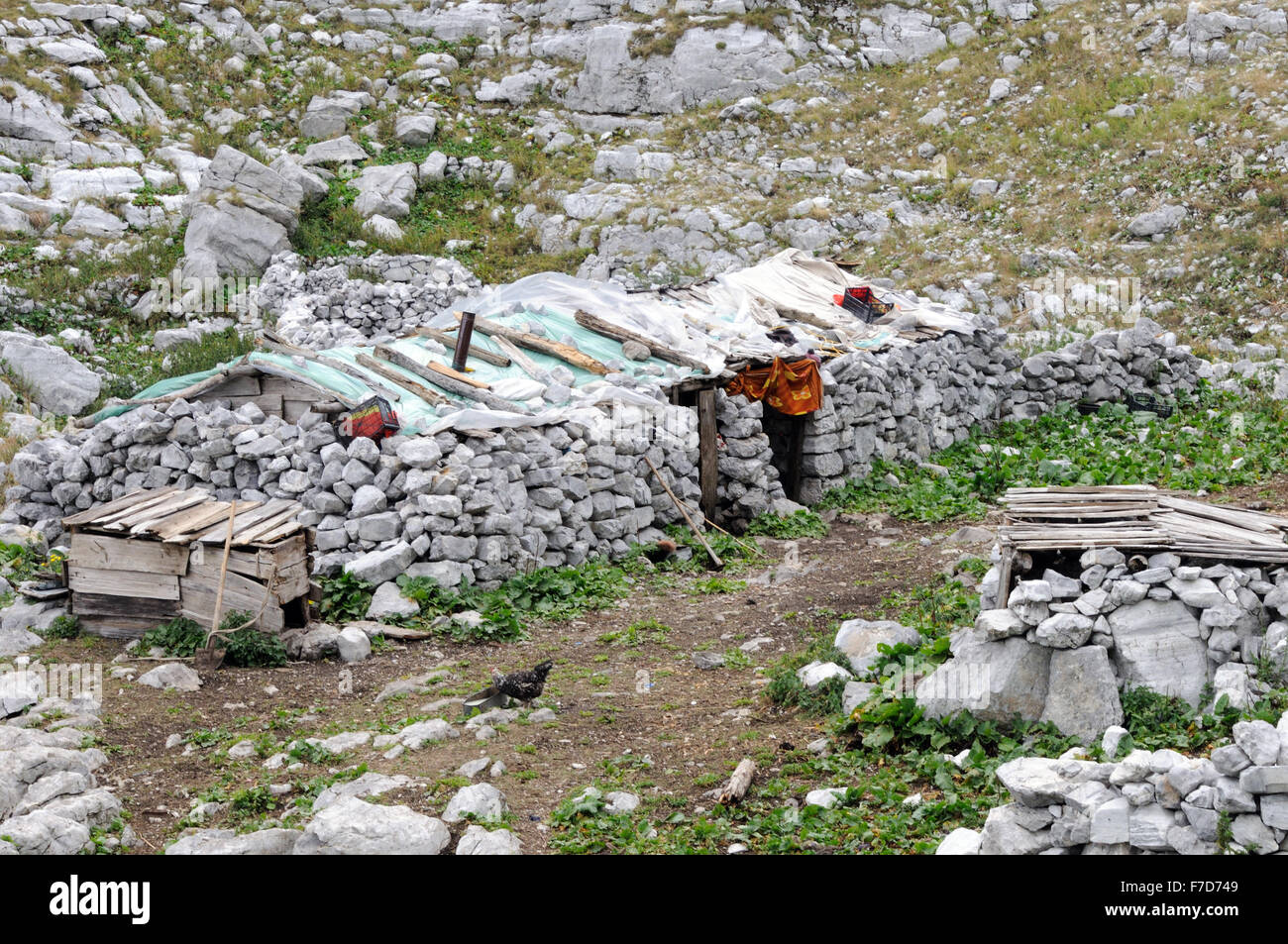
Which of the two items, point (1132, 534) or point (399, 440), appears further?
point (399, 440)

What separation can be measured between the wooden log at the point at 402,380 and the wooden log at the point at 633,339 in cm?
265

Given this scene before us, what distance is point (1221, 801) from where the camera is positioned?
425 centimetres

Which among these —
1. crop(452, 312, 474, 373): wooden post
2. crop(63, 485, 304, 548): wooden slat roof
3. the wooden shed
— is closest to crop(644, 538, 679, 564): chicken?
crop(452, 312, 474, 373): wooden post

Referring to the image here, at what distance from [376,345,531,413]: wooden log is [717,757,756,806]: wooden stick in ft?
17.5

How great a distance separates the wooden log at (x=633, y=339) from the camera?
12.3m

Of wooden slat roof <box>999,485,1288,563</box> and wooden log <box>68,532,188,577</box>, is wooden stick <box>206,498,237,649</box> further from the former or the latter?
wooden slat roof <box>999,485,1288,563</box>

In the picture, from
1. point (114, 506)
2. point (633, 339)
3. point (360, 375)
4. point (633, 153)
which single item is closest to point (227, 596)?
point (114, 506)

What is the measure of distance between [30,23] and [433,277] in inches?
510

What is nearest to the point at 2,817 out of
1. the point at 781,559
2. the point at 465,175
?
the point at 781,559

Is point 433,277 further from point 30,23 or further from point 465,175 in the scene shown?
point 30,23

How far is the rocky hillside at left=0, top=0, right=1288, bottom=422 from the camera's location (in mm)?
19969

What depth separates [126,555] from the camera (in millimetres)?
8422

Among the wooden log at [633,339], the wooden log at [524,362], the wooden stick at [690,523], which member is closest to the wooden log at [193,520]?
the wooden log at [524,362]

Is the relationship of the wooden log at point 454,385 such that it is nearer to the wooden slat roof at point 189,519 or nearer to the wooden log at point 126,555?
the wooden slat roof at point 189,519
